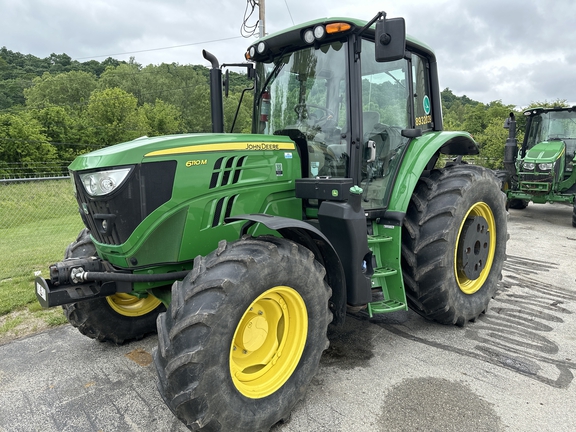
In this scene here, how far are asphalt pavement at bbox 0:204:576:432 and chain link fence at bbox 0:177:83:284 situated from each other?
2543mm

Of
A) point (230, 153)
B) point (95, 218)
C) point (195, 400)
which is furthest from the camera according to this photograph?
point (230, 153)

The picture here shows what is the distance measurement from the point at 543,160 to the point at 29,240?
1080cm

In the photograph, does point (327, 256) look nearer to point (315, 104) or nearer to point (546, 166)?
point (315, 104)

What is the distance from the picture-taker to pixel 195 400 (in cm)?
206

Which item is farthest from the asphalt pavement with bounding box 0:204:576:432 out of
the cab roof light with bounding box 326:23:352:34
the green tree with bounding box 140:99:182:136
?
the green tree with bounding box 140:99:182:136

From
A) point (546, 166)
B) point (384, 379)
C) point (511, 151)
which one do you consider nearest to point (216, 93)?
point (384, 379)

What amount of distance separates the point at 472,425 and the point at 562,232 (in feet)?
24.1

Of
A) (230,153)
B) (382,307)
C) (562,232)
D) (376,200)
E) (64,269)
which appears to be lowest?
(562,232)

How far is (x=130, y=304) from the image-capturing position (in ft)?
11.9

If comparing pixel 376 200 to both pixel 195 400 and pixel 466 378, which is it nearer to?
pixel 466 378

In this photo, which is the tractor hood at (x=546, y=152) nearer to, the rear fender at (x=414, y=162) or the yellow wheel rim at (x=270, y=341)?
the rear fender at (x=414, y=162)

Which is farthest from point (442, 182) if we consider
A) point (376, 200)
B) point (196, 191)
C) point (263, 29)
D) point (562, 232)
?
point (263, 29)

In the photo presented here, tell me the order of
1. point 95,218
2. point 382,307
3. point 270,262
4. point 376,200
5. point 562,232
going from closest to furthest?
point 270,262 < point 95,218 < point 382,307 < point 376,200 < point 562,232

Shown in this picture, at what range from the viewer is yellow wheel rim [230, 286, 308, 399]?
2.49 metres
